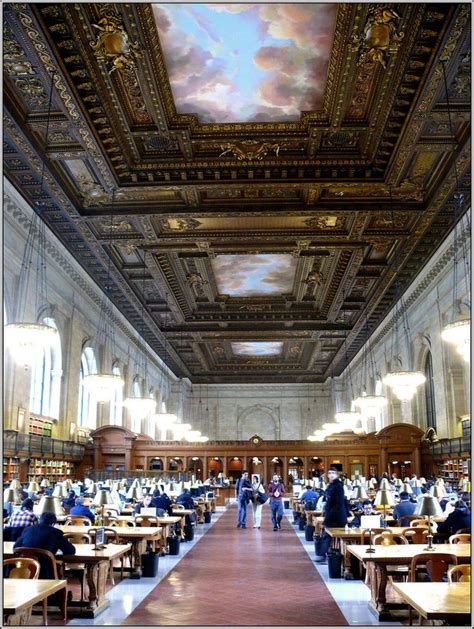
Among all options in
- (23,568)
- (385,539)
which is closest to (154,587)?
(385,539)

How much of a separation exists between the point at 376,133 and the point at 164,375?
27.7 m

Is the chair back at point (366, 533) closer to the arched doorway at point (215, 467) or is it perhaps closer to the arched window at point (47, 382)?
the arched window at point (47, 382)

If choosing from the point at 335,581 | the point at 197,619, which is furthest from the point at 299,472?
the point at 197,619

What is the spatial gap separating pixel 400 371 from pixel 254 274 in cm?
597

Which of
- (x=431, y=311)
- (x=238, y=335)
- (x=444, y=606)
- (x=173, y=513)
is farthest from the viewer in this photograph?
(x=238, y=335)

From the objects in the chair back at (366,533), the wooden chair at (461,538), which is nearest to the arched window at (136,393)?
the chair back at (366,533)

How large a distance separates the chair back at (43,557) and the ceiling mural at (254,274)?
501 inches

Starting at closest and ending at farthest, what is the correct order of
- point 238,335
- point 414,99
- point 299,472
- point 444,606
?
1. point 444,606
2. point 414,99
3. point 238,335
4. point 299,472

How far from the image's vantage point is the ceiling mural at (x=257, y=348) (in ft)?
104

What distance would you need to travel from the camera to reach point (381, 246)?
17141 mm

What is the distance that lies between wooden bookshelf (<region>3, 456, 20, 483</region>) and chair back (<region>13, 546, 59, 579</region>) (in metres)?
8.62

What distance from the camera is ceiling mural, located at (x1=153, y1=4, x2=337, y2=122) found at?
8.96 meters

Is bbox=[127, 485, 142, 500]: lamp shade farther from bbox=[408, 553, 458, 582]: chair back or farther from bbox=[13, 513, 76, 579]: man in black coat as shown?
bbox=[408, 553, 458, 582]: chair back

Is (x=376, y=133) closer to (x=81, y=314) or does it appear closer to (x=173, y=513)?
(x=173, y=513)
